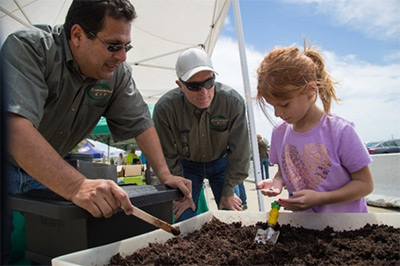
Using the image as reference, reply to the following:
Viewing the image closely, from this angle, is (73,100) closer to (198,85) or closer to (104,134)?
(198,85)

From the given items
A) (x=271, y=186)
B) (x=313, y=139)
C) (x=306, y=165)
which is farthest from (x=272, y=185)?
(x=313, y=139)

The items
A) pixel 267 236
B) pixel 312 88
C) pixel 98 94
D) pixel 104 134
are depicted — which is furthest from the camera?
pixel 104 134

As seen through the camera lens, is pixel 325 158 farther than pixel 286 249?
Yes

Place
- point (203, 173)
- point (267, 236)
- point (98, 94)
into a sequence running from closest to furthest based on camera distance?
point (267, 236) < point (98, 94) < point (203, 173)

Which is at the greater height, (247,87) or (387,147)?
(247,87)

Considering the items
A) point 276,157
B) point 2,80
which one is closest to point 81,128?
point 276,157

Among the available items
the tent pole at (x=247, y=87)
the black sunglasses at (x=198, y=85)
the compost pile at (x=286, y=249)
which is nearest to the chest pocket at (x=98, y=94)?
the black sunglasses at (x=198, y=85)

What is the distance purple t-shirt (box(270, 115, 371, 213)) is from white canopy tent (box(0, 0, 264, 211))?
1396mm

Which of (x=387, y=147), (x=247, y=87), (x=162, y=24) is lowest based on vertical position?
(x=387, y=147)

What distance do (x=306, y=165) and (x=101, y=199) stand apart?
899 millimetres

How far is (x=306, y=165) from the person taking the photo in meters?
1.32

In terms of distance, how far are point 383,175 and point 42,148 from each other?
590 centimetres

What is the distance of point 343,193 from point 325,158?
16 cm

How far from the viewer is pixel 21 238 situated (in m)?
1.15
